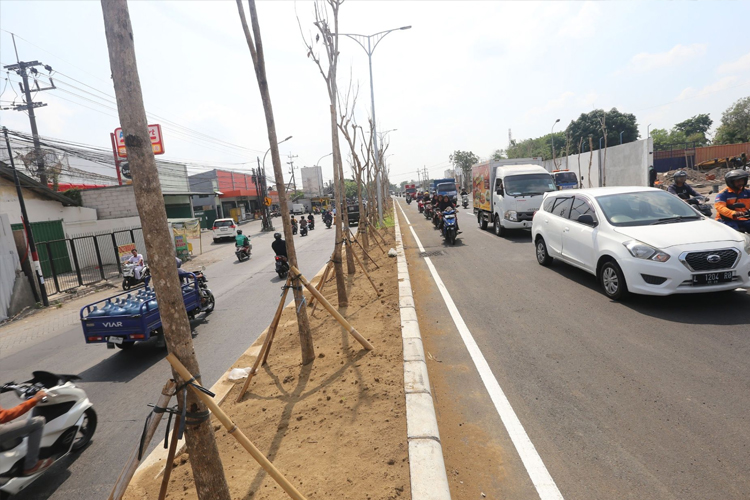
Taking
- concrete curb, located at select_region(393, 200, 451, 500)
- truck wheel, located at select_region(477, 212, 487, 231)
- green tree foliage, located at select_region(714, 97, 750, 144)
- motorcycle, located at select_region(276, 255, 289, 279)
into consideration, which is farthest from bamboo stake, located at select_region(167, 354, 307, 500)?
green tree foliage, located at select_region(714, 97, 750, 144)

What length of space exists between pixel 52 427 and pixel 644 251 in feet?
24.0

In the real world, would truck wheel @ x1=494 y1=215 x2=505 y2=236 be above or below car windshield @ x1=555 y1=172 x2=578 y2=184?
below

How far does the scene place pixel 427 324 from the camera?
6.32 m

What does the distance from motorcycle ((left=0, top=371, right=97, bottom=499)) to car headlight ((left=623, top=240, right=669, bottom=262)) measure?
7.16 meters

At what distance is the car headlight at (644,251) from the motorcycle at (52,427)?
7.16 meters

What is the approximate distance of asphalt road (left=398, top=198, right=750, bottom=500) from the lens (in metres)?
2.86

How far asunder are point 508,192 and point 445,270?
5.70 m

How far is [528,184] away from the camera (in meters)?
14.5

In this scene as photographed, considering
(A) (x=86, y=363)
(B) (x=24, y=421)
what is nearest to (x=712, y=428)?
(B) (x=24, y=421)

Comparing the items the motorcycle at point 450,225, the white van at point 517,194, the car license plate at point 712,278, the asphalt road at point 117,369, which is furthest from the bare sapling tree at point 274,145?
the white van at point 517,194

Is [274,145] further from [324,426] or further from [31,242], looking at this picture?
[31,242]

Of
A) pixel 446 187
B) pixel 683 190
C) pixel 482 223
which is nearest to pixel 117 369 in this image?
pixel 683 190

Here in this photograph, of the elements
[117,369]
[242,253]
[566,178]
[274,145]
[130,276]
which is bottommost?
[117,369]

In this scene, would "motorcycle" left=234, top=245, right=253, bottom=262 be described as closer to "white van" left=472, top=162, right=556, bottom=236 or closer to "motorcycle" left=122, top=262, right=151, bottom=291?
"motorcycle" left=122, top=262, right=151, bottom=291
